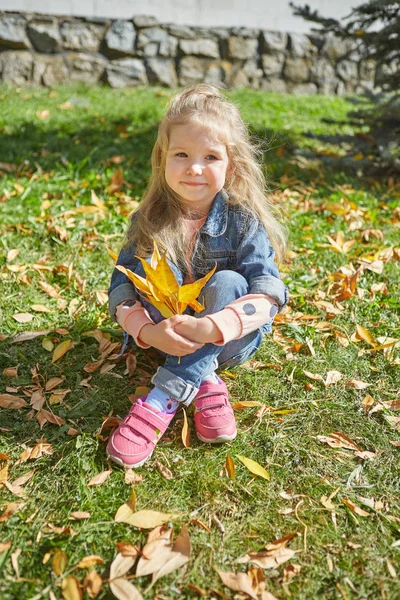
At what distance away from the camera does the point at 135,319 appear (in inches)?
78.5

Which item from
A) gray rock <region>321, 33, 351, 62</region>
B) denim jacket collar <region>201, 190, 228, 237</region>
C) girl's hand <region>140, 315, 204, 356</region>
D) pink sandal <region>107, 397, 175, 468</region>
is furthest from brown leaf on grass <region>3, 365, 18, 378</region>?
gray rock <region>321, 33, 351, 62</region>

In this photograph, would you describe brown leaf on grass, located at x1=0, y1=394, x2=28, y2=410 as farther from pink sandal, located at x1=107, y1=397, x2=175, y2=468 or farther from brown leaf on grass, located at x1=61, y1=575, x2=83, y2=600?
brown leaf on grass, located at x1=61, y1=575, x2=83, y2=600

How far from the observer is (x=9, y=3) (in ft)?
20.4

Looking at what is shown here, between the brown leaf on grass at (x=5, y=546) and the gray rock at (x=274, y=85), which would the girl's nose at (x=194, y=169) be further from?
the gray rock at (x=274, y=85)

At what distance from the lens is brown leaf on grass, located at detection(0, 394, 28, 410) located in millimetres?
2131

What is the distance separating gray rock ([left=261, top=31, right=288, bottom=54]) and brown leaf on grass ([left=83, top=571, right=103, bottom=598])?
7.16 metres

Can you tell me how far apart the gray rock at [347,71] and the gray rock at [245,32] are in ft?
4.70

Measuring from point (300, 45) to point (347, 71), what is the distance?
2.93 ft

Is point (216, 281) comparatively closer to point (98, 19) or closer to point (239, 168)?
point (239, 168)

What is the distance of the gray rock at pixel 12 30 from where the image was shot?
6.27m

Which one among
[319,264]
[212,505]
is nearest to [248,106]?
[319,264]

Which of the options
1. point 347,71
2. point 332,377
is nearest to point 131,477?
point 332,377

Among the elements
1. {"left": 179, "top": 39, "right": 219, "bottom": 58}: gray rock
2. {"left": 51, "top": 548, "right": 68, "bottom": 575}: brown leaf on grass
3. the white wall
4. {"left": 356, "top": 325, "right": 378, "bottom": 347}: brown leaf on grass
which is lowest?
{"left": 51, "top": 548, "right": 68, "bottom": 575}: brown leaf on grass

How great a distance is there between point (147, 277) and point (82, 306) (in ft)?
3.26
